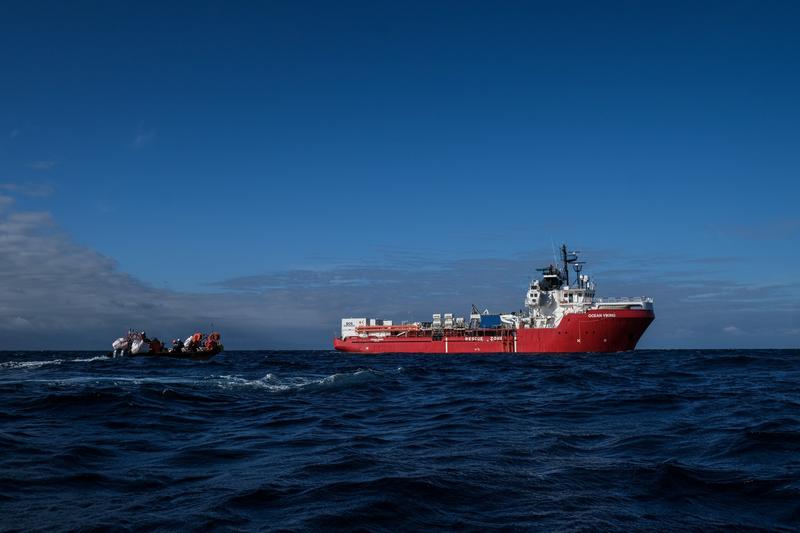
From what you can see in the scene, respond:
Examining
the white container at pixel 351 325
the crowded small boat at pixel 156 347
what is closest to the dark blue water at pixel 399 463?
the crowded small boat at pixel 156 347

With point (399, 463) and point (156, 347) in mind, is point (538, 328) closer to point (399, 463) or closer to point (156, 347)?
point (156, 347)

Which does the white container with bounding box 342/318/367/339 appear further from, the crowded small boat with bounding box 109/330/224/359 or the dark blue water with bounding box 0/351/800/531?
the dark blue water with bounding box 0/351/800/531

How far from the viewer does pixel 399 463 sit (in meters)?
9.10

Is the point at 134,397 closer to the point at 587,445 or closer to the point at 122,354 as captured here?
the point at 587,445

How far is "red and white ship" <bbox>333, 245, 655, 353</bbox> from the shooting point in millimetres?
65812

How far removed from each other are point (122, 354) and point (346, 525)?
6240 centimetres

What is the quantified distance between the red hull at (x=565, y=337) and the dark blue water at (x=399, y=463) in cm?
4831

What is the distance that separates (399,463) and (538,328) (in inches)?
2526

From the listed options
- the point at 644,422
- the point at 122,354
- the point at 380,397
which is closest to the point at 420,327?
the point at 122,354

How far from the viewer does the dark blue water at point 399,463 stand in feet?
21.0

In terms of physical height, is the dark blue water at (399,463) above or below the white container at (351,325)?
below

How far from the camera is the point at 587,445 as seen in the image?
417 inches

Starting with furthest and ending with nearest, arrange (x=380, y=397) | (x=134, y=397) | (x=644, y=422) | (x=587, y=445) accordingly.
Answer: (x=380, y=397) < (x=134, y=397) < (x=644, y=422) < (x=587, y=445)

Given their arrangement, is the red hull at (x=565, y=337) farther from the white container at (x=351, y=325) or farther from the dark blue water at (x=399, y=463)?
the dark blue water at (x=399, y=463)
